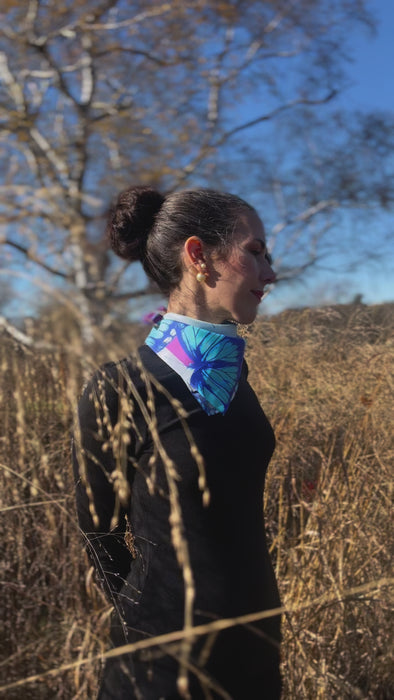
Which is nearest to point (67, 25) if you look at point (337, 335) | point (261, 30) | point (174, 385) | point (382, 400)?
point (261, 30)

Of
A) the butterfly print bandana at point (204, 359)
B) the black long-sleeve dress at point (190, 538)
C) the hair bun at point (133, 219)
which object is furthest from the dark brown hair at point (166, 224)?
the black long-sleeve dress at point (190, 538)

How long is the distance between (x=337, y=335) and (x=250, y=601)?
68.9 inches

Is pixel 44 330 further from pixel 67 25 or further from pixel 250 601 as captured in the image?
pixel 67 25

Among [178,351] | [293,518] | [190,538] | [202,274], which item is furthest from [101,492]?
[293,518]

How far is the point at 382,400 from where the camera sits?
Answer: 1959mm

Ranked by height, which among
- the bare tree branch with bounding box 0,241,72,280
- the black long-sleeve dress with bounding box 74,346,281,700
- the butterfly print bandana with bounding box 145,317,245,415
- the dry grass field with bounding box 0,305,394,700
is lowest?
the dry grass field with bounding box 0,305,394,700

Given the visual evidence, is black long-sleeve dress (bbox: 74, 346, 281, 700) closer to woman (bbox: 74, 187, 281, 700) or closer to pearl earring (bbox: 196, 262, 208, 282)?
woman (bbox: 74, 187, 281, 700)

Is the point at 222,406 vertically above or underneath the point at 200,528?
above

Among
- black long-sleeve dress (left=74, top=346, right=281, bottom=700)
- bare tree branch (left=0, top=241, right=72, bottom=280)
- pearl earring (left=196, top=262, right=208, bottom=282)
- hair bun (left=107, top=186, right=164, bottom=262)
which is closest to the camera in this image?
bare tree branch (left=0, top=241, right=72, bottom=280)

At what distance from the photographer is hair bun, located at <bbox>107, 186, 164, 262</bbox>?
113cm

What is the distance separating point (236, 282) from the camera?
102 centimetres

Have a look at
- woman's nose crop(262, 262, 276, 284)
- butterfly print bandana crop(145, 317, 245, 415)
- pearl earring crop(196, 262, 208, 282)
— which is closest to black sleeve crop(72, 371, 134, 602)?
butterfly print bandana crop(145, 317, 245, 415)

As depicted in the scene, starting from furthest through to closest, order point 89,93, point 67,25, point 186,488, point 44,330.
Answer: point 89,93 < point 67,25 < point 186,488 < point 44,330

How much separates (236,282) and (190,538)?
475 mm
